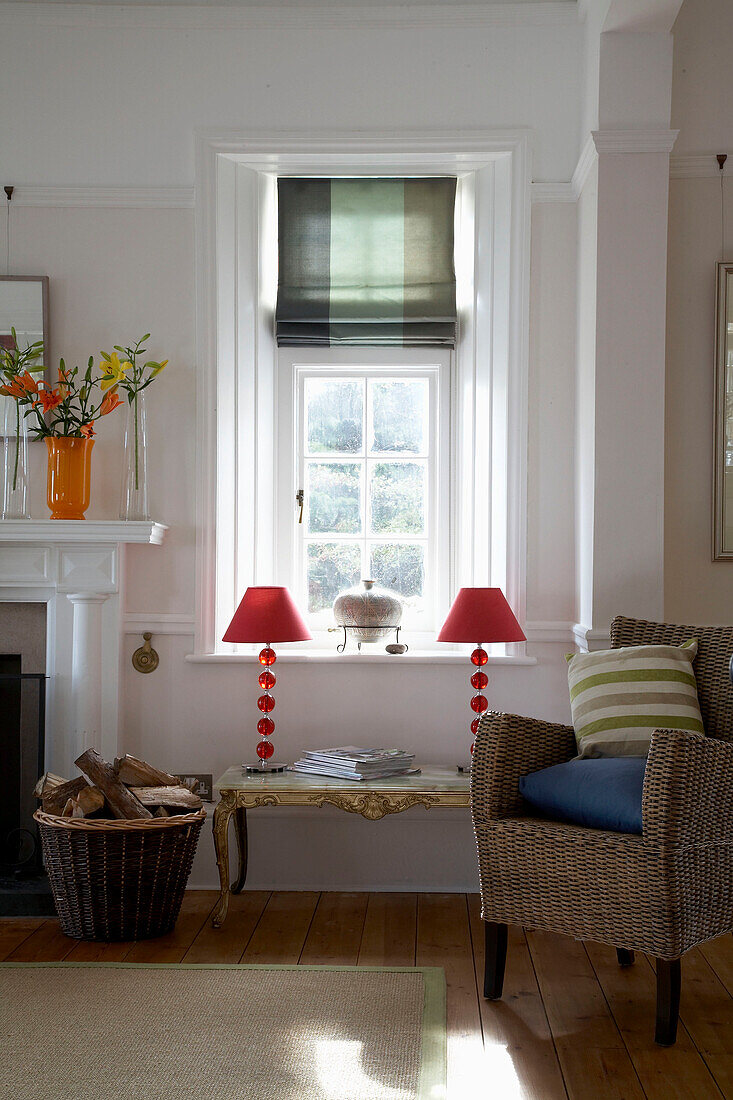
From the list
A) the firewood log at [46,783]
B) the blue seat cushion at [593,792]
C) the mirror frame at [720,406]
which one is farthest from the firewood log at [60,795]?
the mirror frame at [720,406]

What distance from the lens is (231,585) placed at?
3.56 m

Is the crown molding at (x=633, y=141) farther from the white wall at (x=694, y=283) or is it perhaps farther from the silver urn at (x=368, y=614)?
the silver urn at (x=368, y=614)

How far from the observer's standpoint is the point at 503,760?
2.48 meters

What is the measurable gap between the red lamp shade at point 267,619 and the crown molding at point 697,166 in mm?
1924

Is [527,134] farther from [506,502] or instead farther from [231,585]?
[231,585]

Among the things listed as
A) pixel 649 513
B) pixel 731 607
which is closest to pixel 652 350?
pixel 649 513

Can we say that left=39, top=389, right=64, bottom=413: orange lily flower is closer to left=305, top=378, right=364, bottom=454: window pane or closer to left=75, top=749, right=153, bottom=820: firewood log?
left=305, top=378, right=364, bottom=454: window pane

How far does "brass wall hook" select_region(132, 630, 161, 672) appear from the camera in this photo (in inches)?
135

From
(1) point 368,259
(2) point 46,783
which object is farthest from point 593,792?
(1) point 368,259

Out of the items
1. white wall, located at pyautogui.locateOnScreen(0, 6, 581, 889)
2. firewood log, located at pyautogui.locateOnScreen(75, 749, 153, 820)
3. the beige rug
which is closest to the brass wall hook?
white wall, located at pyautogui.locateOnScreen(0, 6, 581, 889)

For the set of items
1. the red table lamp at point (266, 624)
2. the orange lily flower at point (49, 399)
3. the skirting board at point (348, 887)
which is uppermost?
the orange lily flower at point (49, 399)

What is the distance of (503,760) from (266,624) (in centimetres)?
93

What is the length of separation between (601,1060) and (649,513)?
1578 mm

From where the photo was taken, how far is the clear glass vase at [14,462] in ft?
11.1
